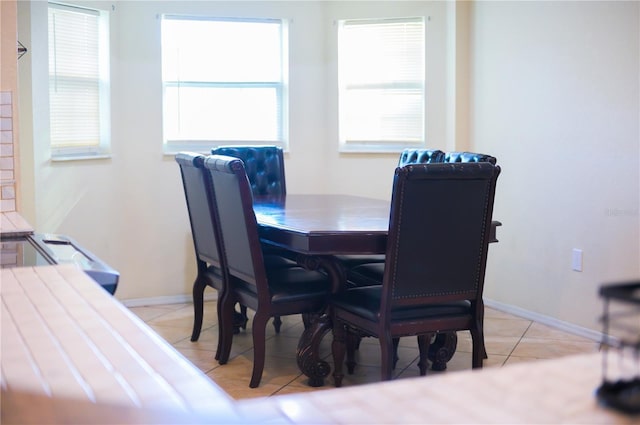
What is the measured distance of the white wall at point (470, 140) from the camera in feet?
13.0

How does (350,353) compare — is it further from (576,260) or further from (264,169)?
(264,169)

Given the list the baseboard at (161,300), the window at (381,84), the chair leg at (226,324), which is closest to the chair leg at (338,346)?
the chair leg at (226,324)

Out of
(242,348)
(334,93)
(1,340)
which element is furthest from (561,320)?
(1,340)

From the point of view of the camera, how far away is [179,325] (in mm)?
4539

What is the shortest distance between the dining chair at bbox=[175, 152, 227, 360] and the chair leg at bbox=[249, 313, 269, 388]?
0.43 meters

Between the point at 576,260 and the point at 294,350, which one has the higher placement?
the point at 576,260

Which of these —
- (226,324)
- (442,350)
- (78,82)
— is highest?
(78,82)

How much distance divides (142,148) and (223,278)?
166cm

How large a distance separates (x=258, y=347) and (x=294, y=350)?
2.22 feet

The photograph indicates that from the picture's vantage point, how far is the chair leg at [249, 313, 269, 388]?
3.27 m

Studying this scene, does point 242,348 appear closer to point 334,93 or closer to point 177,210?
point 177,210

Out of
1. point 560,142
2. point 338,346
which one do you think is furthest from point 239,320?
point 560,142

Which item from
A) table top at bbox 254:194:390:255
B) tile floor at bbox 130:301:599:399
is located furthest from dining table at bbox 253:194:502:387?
tile floor at bbox 130:301:599:399

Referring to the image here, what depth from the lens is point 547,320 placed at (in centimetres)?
441
